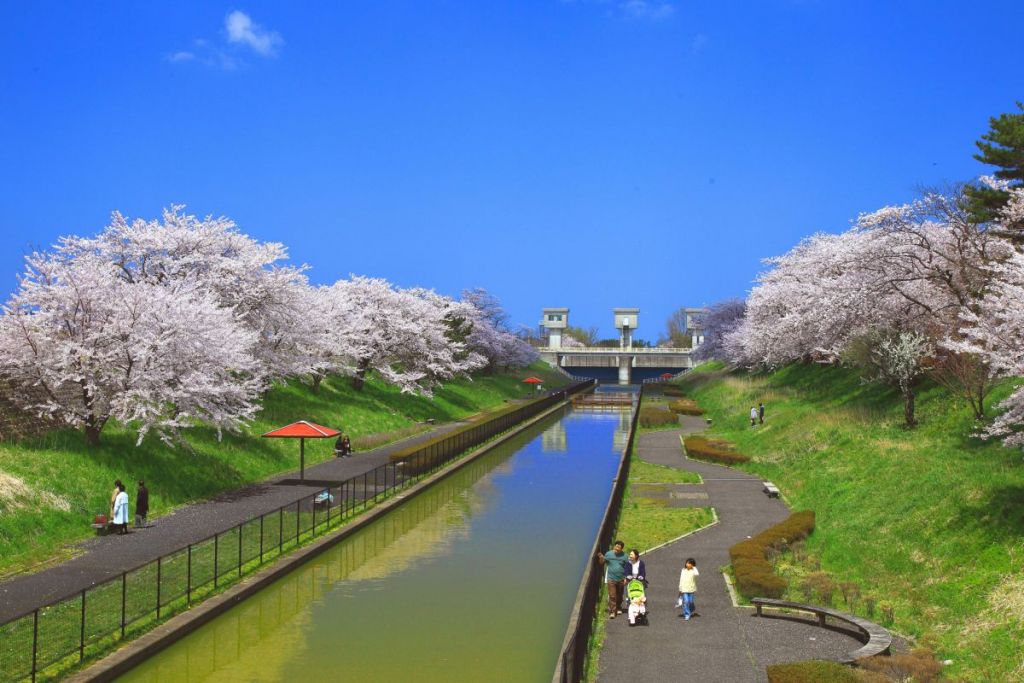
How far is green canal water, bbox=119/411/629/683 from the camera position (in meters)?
15.2

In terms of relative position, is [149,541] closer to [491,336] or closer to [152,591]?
[152,591]

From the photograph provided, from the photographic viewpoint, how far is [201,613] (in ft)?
56.3

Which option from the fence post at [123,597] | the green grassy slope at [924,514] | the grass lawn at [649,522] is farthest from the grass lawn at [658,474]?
the fence post at [123,597]

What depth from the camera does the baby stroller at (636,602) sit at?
1650 centimetres

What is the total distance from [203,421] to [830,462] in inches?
1022

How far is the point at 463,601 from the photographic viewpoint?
63.3 feet

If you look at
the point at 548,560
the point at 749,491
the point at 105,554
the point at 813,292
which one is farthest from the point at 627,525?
the point at 813,292

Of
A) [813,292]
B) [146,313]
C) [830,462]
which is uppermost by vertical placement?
[813,292]

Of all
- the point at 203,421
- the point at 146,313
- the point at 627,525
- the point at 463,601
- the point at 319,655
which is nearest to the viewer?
the point at 319,655

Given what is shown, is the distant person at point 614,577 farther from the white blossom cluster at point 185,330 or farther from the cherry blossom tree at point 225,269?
the cherry blossom tree at point 225,269

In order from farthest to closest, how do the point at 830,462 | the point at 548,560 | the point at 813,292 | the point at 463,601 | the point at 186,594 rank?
the point at 813,292
the point at 830,462
the point at 548,560
the point at 463,601
the point at 186,594

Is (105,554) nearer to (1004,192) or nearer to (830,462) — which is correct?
(830,462)

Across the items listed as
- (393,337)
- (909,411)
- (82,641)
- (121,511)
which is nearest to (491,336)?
(393,337)

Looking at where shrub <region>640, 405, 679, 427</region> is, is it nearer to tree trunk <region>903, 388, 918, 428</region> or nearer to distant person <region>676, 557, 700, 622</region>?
tree trunk <region>903, 388, 918, 428</region>
